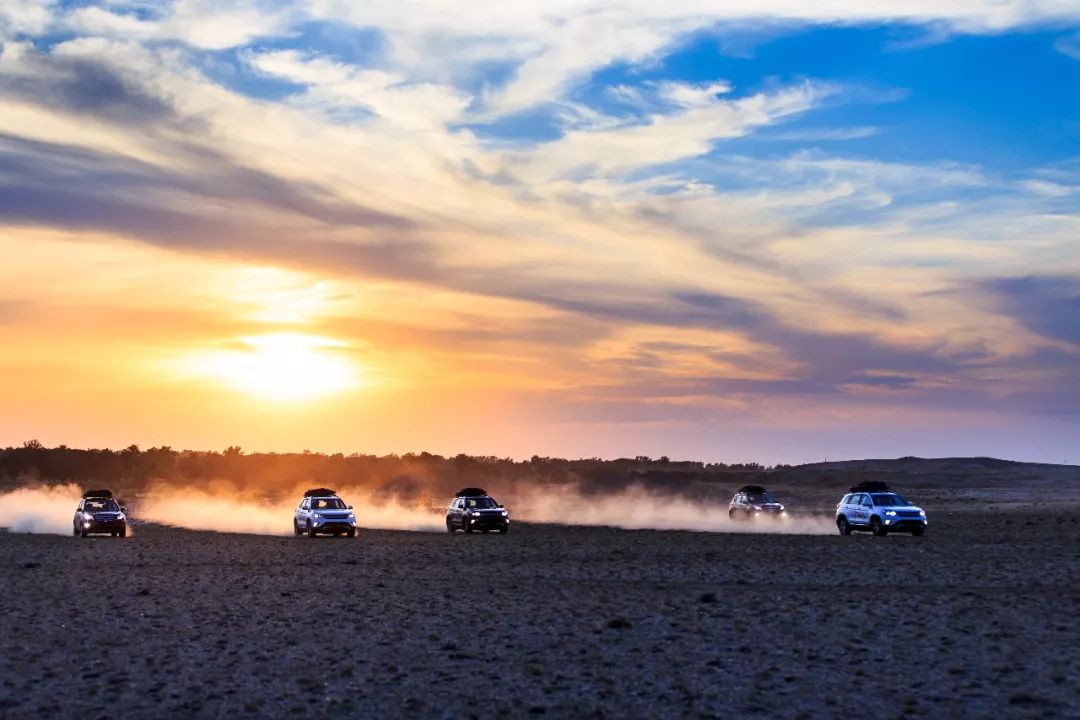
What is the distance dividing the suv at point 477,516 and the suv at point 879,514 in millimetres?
15174

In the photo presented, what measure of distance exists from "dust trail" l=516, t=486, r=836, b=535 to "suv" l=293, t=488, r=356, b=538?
50.5 ft

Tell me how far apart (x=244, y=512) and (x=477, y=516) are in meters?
40.7

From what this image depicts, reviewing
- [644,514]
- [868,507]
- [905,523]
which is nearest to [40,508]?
[644,514]

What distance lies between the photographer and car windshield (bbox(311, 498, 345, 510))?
56.4 meters

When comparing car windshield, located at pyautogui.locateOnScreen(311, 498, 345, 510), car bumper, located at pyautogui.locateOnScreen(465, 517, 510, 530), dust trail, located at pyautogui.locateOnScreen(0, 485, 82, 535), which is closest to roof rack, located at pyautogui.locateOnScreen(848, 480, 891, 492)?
car bumper, located at pyautogui.locateOnScreen(465, 517, 510, 530)

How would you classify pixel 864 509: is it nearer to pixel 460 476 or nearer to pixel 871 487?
pixel 871 487

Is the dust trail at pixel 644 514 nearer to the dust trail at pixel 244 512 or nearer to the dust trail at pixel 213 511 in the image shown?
the dust trail at pixel 244 512

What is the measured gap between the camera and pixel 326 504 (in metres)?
56.9

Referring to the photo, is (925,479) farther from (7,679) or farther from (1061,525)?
(7,679)

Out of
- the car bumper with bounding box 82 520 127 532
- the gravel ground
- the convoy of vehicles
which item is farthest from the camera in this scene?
the car bumper with bounding box 82 520 127 532

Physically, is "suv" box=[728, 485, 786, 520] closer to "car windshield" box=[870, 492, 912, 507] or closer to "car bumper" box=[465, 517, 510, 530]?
"car windshield" box=[870, 492, 912, 507]

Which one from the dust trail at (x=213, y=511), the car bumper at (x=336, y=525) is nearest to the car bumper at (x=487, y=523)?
the car bumper at (x=336, y=525)

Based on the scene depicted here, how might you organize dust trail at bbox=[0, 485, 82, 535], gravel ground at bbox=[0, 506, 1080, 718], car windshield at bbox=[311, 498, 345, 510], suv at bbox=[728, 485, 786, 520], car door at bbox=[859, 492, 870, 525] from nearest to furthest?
gravel ground at bbox=[0, 506, 1080, 718] < car door at bbox=[859, 492, 870, 525] < car windshield at bbox=[311, 498, 345, 510] < suv at bbox=[728, 485, 786, 520] < dust trail at bbox=[0, 485, 82, 535]

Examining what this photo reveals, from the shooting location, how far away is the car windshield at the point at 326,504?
56.4 m
